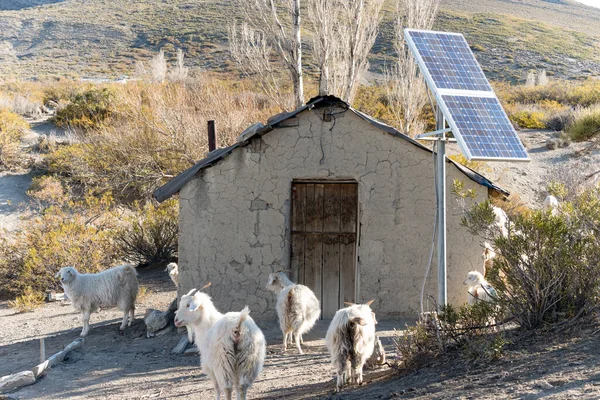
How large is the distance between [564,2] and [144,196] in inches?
2480

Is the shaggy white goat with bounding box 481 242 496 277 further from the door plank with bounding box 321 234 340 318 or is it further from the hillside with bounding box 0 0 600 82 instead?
the hillside with bounding box 0 0 600 82

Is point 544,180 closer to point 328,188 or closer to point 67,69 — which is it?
point 328,188

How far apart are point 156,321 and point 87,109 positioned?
1962cm

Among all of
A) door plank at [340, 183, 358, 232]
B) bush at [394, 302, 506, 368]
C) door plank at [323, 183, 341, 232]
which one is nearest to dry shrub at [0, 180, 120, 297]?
door plank at [323, 183, 341, 232]

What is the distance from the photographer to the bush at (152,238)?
55.1 feet

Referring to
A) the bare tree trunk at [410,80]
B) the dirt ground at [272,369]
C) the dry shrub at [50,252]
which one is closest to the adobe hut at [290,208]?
the dirt ground at [272,369]

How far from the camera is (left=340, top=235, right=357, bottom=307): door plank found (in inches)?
A: 462

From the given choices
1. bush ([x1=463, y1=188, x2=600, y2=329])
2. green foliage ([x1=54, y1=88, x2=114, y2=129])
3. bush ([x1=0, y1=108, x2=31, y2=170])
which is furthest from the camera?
green foliage ([x1=54, y1=88, x2=114, y2=129])

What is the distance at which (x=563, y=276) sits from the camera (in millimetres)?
7273

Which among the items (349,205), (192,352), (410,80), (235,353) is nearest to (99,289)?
(192,352)

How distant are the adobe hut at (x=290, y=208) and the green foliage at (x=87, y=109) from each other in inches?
690

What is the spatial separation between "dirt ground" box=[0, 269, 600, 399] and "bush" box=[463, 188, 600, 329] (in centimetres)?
34

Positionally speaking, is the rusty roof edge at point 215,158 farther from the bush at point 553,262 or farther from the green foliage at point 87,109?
the green foliage at point 87,109

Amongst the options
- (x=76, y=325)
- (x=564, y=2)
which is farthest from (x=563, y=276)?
(x=564, y=2)
